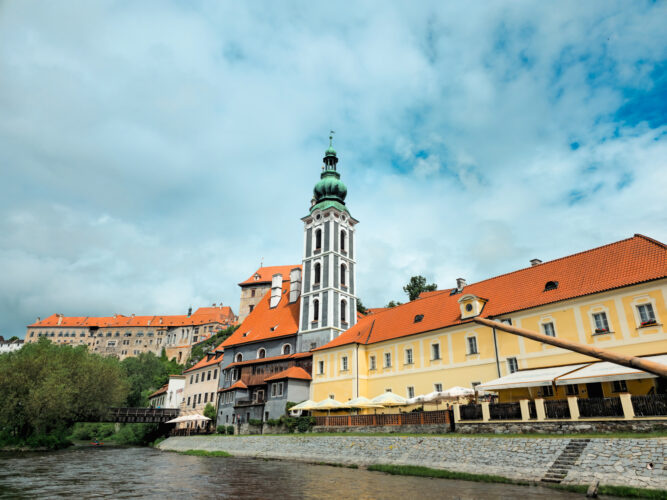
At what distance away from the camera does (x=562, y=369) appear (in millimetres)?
23109

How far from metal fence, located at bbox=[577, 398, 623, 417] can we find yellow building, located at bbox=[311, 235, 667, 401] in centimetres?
419

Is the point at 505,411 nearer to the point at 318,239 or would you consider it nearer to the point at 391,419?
the point at 391,419

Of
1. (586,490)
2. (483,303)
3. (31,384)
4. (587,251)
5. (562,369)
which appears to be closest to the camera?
(586,490)

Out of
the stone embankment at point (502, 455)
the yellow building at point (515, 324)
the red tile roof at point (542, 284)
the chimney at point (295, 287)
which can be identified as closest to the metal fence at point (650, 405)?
the stone embankment at point (502, 455)

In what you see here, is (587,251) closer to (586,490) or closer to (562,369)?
(562,369)

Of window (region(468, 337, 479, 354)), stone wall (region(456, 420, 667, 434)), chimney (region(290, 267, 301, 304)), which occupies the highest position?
chimney (region(290, 267, 301, 304))

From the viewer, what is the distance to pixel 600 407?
57.5 ft

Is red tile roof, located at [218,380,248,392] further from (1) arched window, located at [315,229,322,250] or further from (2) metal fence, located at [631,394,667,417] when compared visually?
(2) metal fence, located at [631,394,667,417]

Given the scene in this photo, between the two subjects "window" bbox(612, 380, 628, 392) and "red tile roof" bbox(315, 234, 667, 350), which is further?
"red tile roof" bbox(315, 234, 667, 350)

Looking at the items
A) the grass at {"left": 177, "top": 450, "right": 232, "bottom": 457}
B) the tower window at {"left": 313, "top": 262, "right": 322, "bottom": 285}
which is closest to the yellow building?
the tower window at {"left": 313, "top": 262, "right": 322, "bottom": 285}

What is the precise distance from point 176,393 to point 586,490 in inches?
2215

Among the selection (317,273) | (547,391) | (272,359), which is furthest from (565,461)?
(317,273)

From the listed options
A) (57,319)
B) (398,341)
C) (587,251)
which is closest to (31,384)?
(398,341)

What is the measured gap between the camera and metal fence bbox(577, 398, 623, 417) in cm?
1706
